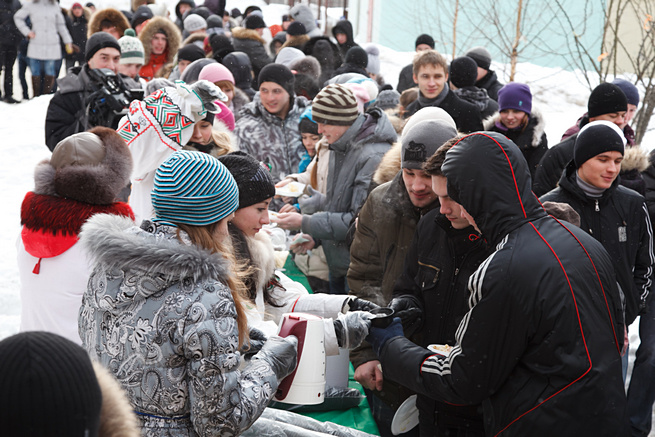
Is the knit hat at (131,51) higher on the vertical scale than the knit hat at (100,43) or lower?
lower

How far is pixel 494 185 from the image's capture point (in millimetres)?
2076

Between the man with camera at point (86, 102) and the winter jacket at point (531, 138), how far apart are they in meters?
3.36

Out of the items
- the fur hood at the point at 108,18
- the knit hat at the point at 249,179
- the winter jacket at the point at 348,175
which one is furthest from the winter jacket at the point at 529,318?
the fur hood at the point at 108,18

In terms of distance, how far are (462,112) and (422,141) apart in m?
3.55

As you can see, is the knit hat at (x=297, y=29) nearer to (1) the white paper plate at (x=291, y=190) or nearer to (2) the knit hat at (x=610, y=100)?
(1) the white paper plate at (x=291, y=190)

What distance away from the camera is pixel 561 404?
1952 mm

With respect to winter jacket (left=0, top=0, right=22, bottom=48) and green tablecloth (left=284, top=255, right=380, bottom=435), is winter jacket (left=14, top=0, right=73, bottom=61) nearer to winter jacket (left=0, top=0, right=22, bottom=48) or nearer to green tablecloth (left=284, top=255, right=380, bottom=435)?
winter jacket (left=0, top=0, right=22, bottom=48)

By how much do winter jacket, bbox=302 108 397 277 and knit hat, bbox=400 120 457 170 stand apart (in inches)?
42.8

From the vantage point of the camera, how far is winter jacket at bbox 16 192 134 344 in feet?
9.21

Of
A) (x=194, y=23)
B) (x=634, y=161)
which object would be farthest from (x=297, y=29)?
(x=634, y=161)

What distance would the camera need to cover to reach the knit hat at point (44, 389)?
3.19 feet

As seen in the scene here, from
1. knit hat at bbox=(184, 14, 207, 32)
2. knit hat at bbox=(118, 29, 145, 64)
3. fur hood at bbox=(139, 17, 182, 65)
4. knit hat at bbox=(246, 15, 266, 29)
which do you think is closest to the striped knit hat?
knit hat at bbox=(118, 29, 145, 64)

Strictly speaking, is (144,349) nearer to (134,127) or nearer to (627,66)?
(134,127)

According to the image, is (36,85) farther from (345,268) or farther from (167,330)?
(167,330)
